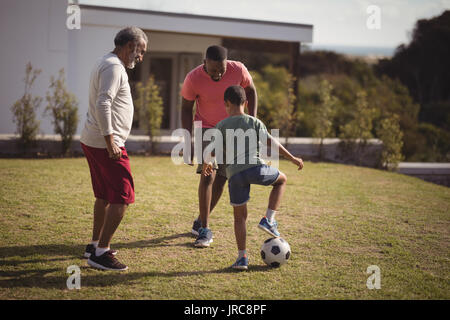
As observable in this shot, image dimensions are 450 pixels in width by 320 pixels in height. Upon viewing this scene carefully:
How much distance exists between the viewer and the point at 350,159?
423 inches

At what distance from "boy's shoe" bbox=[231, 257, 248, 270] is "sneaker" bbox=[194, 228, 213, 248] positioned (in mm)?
620

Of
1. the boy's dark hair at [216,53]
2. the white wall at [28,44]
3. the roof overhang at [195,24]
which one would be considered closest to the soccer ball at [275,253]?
the boy's dark hair at [216,53]

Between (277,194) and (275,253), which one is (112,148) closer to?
(277,194)

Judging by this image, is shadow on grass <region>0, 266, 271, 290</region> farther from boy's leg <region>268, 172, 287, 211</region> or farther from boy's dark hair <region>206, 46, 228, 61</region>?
boy's dark hair <region>206, 46, 228, 61</region>

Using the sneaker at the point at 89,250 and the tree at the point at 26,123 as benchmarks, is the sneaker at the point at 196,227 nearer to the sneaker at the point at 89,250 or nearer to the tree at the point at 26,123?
the sneaker at the point at 89,250

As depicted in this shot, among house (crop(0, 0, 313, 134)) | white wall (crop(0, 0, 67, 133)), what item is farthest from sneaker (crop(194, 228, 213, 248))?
white wall (crop(0, 0, 67, 133))

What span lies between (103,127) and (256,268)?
1.73 meters

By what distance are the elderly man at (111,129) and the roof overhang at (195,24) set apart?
8.70 metres

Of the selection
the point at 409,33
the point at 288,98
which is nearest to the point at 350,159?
the point at 288,98

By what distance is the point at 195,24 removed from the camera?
40.3 feet

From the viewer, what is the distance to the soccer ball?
13.2 feet

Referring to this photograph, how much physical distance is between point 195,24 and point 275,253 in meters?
9.40

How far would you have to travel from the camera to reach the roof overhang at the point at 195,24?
11.8m

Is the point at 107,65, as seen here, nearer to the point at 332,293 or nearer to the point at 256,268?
the point at 256,268
